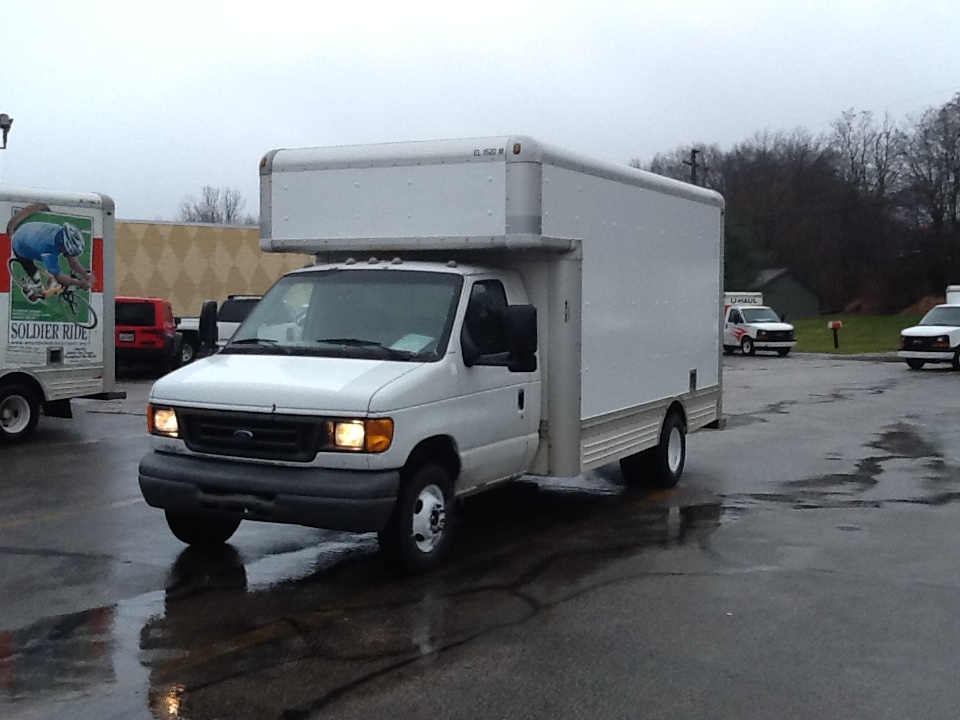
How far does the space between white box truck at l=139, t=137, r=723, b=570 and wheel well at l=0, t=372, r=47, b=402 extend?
18.9ft

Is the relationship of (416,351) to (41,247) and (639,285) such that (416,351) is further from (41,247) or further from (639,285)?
(41,247)

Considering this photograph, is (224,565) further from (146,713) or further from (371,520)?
(146,713)

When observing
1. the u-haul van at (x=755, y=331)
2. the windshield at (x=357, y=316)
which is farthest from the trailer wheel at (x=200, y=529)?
the u-haul van at (x=755, y=331)

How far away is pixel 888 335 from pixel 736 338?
1664 centimetres

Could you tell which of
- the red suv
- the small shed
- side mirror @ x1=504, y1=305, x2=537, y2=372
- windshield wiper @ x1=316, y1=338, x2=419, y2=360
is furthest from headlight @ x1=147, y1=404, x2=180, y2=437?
the small shed

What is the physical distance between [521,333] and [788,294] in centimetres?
7460

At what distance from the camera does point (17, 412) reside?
46.7 ft

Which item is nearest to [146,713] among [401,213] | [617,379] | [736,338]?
[401,213]

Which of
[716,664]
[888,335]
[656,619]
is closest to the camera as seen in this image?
[716,664]

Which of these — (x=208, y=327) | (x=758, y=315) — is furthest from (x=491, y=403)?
(x=758, y=315)

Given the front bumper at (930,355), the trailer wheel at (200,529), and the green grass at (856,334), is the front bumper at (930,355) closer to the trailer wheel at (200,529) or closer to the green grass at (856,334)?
the green grass at (856,334)

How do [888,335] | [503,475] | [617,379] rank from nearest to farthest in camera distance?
1. [503,475]
2. [617,379]
3. [888,335]

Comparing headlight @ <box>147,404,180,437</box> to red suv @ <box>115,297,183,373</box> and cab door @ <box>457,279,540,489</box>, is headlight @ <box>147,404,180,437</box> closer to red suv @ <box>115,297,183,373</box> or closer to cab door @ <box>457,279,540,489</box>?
cab door @ <box>457,279,540,489</box>

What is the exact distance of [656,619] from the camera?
6.64 meters
